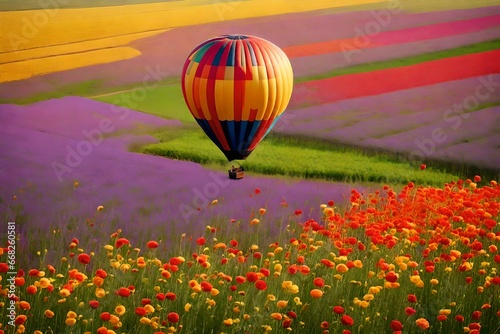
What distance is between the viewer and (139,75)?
257 inches

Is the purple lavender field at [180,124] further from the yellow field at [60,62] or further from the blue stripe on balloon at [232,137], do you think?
the blue stripe on balloon at [232,137]

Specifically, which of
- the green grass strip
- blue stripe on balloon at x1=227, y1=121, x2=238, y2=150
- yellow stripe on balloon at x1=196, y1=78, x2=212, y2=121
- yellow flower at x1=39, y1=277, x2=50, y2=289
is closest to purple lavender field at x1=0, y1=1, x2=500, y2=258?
the green grass strip

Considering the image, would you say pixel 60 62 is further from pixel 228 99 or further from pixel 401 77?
pixel 401 77

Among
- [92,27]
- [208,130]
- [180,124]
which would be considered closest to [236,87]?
[208,130]

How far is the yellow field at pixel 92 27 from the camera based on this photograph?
5934mm

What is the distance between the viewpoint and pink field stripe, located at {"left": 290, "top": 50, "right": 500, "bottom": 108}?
698 cm

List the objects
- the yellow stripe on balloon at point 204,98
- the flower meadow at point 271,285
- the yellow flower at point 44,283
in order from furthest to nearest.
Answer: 1. the yellow stripe on balloon at point 204,98
2. the flower meadow at point 271,285
3. the yellow flower at point 44,283

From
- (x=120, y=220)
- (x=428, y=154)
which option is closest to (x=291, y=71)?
(x=428, y=154)

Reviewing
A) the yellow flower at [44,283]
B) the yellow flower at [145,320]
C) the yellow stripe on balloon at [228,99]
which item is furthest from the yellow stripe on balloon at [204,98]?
the yellow flower at [145,320]

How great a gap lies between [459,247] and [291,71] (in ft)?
6.59

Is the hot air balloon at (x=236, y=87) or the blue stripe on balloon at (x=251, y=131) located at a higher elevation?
the hot air balloon at (x=236, y=87)

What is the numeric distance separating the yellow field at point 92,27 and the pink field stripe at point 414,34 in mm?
355

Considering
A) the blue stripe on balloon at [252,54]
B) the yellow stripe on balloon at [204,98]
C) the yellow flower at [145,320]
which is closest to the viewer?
the yellow flower at [145,320]

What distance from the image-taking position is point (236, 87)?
612 cm
